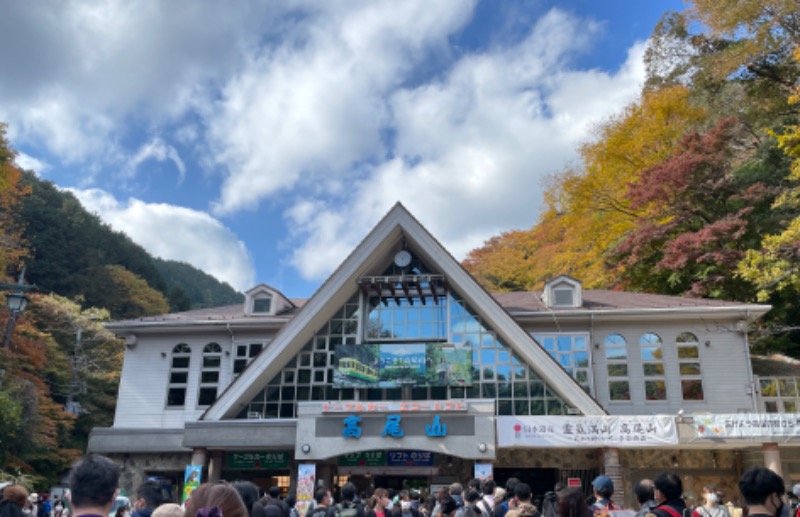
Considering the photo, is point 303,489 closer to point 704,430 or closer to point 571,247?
point 704,430

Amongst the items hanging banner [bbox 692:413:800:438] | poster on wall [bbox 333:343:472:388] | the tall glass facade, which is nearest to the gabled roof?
the tall glass facade

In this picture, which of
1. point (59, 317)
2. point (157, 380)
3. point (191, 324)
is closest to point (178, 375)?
point (157, 380)

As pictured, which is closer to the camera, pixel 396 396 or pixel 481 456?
pixel 481 456

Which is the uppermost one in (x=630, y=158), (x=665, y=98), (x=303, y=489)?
(x=665, y=98)

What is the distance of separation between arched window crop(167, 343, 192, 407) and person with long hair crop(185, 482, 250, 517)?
1747cm

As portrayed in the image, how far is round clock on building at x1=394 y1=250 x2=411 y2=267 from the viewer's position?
1872cm

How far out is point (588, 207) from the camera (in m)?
30.5

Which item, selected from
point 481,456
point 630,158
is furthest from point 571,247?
point 481,456

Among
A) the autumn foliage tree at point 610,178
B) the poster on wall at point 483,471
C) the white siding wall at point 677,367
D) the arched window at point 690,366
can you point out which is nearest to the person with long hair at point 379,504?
the poster on wall at point 483,471

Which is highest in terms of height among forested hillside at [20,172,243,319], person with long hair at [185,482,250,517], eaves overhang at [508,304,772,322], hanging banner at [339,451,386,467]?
forested hillside at [20,172,243,319]

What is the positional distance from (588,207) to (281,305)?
17350 millimetres

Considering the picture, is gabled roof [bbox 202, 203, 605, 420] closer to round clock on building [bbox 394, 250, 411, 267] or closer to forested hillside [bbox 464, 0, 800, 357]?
round clock on building [bbox 394, 250, 411, 267]

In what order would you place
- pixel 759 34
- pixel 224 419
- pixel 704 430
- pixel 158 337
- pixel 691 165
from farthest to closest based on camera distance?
pixel 691 165
pixel 759 34
pixel 158 337
pixel 224 419
pixel 704 430

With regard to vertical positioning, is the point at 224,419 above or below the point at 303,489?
above
